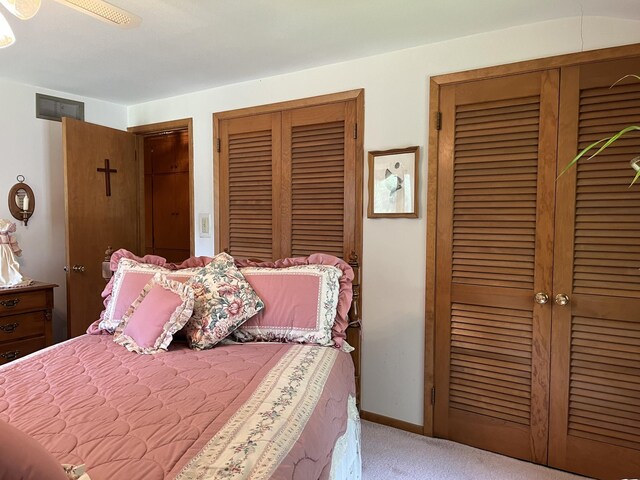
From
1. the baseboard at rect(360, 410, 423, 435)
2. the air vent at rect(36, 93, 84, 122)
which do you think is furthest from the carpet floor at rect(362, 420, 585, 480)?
the air vent at rect(36, 93, 84, 122)

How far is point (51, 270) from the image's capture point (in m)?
3.18

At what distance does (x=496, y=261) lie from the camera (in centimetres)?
216

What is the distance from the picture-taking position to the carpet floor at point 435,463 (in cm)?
198

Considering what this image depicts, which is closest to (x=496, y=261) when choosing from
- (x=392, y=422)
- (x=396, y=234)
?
(x=396, y=234)

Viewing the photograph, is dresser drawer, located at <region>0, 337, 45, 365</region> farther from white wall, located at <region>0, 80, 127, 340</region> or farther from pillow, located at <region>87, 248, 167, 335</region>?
pillow, located at <region>87, 248, 167, 335</region>

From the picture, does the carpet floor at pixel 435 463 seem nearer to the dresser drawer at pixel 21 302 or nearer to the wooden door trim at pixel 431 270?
the wooden door trim at pixel 431 270

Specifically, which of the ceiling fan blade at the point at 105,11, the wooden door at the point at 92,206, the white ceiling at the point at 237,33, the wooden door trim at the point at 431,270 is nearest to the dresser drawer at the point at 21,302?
the wooden door at the point at 92,206

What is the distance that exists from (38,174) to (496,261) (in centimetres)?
341

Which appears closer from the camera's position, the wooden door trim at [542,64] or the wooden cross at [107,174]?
the wooden door trim at [542,64]

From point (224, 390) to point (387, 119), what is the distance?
1850 millimetres

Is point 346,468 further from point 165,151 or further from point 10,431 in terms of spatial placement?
point 165,151

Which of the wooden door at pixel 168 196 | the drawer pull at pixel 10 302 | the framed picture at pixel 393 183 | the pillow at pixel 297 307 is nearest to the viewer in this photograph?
the pillow at pixel 297 307

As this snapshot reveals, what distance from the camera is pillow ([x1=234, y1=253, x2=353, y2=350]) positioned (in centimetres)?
185

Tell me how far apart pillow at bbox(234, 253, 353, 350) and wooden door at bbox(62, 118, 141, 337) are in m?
1.81
